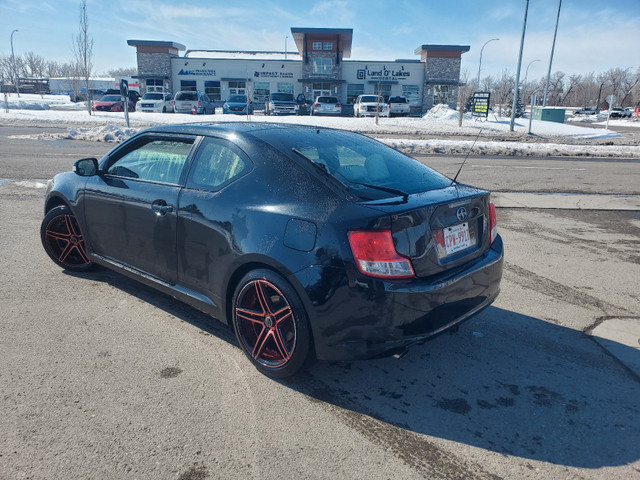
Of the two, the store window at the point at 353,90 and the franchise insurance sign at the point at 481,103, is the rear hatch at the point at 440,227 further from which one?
the store window at the point at 353,90

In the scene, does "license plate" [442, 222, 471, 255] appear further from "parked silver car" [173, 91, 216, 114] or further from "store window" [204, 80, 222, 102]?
"store window" [204, 80, 222, 102]

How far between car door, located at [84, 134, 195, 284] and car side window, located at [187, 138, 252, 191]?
5.8 inches

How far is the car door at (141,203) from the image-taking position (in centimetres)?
352

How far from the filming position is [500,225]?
22.9ft

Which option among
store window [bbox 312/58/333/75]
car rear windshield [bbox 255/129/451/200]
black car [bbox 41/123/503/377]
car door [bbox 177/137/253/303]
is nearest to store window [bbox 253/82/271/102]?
store window [bbox 312/58/333/75]

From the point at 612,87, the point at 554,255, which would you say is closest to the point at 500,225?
the point at 554,255

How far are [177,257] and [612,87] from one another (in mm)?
118198

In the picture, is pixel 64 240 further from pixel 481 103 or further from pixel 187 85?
pixel 187 85

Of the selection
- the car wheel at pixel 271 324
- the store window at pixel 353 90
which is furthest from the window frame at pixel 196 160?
the store window at pixel 353 90

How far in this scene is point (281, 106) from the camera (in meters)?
36.6

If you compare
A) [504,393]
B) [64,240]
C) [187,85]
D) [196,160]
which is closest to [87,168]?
[64,240]

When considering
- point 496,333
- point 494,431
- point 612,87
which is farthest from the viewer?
point 612,87

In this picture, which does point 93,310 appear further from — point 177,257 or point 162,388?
point 162,388

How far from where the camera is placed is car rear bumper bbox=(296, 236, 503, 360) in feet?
8.52
